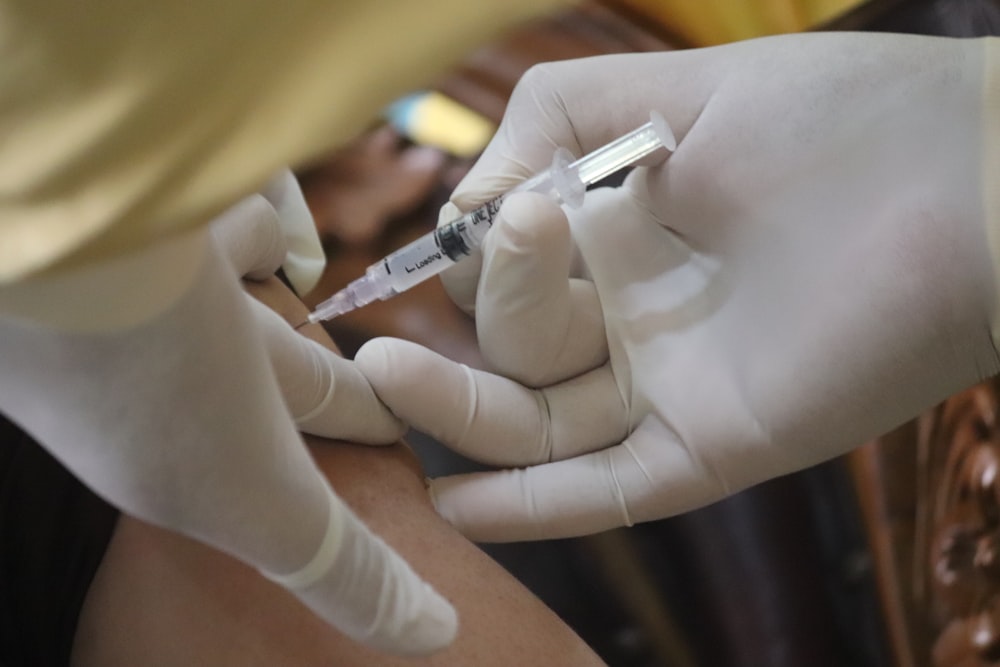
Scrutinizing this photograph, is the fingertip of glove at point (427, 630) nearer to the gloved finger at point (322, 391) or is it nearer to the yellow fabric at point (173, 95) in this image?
the gloved finger at point (322, 391)

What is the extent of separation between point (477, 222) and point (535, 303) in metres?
0.09

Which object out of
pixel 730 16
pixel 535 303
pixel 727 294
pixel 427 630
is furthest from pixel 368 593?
pixel 730 16

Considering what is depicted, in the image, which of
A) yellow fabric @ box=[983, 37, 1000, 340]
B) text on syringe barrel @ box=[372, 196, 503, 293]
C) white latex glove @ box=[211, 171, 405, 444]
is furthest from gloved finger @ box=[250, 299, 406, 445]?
yellow fabric @ box=[983, 37, 1000, 340]

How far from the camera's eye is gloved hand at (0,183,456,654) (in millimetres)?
273

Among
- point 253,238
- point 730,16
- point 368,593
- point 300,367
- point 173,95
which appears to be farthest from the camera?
point 730,16

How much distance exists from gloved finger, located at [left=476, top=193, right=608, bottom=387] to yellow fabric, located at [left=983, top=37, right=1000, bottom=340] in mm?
297

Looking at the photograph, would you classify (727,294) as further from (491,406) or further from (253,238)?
(253,238)

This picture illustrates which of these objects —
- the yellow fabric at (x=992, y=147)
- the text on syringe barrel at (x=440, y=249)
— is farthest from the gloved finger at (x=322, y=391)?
the yellow fabric at (x=992, y=147)

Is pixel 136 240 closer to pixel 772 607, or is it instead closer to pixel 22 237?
pixel 22 237

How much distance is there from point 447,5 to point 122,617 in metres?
0.44

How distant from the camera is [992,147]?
561mm

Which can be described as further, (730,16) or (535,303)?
(730,16)

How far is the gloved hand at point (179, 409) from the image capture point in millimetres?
273

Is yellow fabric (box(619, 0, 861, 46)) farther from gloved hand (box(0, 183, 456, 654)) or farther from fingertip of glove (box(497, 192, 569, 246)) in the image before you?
gloved hand (box(0, 183, 456, 654))
